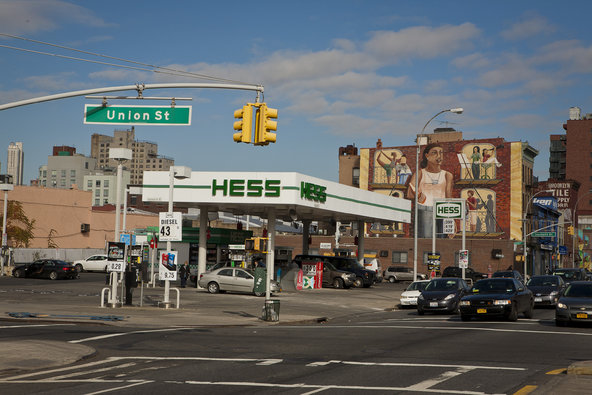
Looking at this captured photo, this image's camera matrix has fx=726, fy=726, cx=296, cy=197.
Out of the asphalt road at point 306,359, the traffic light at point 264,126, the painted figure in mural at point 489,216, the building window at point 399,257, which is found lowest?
the asphalt road at point 306,359

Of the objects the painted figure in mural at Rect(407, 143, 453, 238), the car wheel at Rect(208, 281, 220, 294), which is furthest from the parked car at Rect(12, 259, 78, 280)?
the painted figure in mural at Rect(407, 143, 453, 238)

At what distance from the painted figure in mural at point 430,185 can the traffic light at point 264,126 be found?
254 ft

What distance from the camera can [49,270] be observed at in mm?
51000

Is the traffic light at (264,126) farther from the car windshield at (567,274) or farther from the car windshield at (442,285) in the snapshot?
the car windshield at (567,274)

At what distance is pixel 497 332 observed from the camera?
20.5m

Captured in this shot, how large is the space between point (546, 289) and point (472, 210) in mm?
59167

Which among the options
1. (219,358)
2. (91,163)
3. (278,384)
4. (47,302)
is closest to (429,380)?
(278,384)

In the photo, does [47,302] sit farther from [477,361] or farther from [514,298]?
[477,361]

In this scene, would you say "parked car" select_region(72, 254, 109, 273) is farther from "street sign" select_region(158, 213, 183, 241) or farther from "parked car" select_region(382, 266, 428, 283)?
"street sign" select_region(158, 213, 183, 241)

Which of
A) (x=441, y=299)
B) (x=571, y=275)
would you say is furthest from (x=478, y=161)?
(x=441, y=299)

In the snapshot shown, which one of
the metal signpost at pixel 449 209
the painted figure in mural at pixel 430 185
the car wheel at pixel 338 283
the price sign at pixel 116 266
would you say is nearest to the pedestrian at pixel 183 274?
the car wheel at pixel 338 283

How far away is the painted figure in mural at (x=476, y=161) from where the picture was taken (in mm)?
91812

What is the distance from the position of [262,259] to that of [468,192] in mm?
49523

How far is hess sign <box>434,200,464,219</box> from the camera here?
4822 cm
